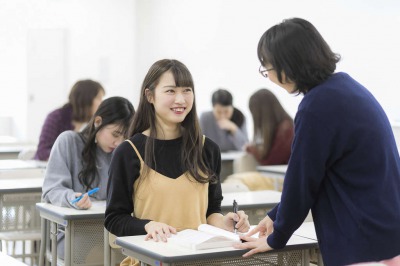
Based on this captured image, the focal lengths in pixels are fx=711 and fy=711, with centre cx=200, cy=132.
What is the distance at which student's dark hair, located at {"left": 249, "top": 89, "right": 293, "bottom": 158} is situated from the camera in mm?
6441

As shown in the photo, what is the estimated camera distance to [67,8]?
36.6 feet

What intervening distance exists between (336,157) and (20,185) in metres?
2.69

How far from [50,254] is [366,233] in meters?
2.19

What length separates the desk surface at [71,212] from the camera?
11.0ft

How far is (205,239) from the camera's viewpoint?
7.84 ft

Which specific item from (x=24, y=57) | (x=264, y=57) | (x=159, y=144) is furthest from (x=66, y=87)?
(x=264, y=57)

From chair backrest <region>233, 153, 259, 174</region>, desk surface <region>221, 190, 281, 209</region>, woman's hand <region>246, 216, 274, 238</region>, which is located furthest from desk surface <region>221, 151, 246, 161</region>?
woman's hand <region>246, 216, 274, 238</region>

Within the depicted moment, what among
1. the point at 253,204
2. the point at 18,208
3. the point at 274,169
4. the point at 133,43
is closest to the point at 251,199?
the point at 253,204

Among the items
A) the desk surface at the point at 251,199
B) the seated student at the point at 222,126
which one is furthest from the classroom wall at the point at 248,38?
the desk surface at the point at 251,199

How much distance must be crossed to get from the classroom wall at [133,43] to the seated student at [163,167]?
14.9ft

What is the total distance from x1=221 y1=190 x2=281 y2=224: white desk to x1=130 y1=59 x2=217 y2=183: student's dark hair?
95 cm

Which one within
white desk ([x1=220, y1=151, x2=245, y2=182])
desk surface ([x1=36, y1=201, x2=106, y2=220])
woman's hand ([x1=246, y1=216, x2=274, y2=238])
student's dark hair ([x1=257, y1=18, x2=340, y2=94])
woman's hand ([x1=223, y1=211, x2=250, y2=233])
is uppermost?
student's dark hair ([x1=257, y1=18, x2=340, y2=94])

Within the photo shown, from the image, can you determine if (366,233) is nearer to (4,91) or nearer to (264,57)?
(264,57)

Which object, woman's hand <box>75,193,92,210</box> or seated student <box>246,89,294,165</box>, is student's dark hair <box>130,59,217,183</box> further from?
seated student <box>246,89,294,165</box>
